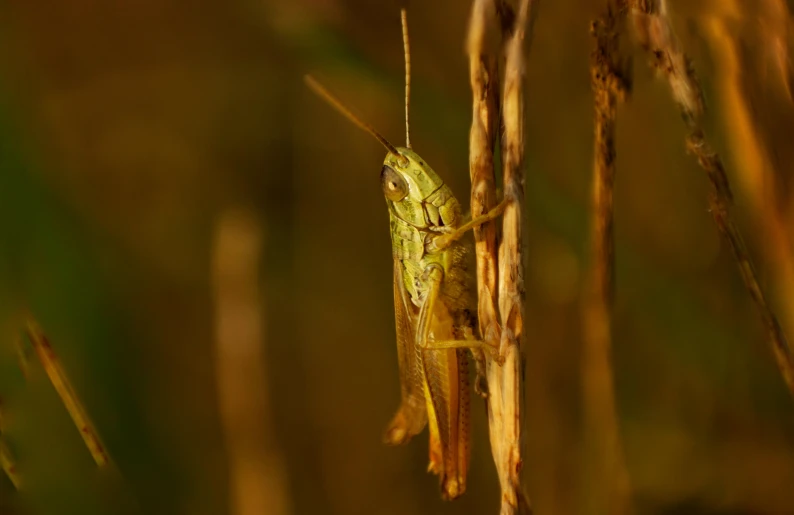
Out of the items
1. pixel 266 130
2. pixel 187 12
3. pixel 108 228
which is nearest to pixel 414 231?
pixel 266 130

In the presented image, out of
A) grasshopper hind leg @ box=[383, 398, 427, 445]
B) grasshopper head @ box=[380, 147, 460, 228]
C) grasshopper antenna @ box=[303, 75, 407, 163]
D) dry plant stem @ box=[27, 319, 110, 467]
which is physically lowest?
grasshopper hind leg @ box=[383, 398, 427, 445]

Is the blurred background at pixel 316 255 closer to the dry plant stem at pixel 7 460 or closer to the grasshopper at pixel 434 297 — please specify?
the dry plant stem at pixel 7 460

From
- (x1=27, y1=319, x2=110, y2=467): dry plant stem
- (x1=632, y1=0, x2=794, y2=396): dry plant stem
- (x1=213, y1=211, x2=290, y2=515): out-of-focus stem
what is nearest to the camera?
(x1=632, y1=0, x2=794, y2=396): dry plant stem

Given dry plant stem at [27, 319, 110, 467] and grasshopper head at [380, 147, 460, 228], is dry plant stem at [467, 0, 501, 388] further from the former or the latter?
dry plant stem at [27, 319, 110, 467]

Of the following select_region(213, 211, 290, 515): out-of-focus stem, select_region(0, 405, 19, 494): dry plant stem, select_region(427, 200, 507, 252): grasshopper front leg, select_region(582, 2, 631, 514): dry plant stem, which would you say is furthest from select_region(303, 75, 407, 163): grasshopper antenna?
select_region(0, 405, 19, 494): dry plant stem

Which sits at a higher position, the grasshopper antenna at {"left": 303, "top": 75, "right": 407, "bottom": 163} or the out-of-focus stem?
the grasshopper antenna at {"left": 303, "top": 75, "right": 407, "bottom": 163}

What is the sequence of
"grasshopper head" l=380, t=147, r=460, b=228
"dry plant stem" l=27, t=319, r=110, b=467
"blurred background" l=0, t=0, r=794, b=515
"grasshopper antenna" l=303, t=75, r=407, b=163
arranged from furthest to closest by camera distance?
"blurred background" l=0, t=0, r=794, b=515, "grasshopper head" l=380, t=147, r=460, b=228, "dry plant stem" l=27, t=319, r=110, b=467, "grasshopper antenna" l=303, t=75, r=407, b=163

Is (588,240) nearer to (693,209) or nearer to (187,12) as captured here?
(693,209)

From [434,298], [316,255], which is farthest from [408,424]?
[316,255]
